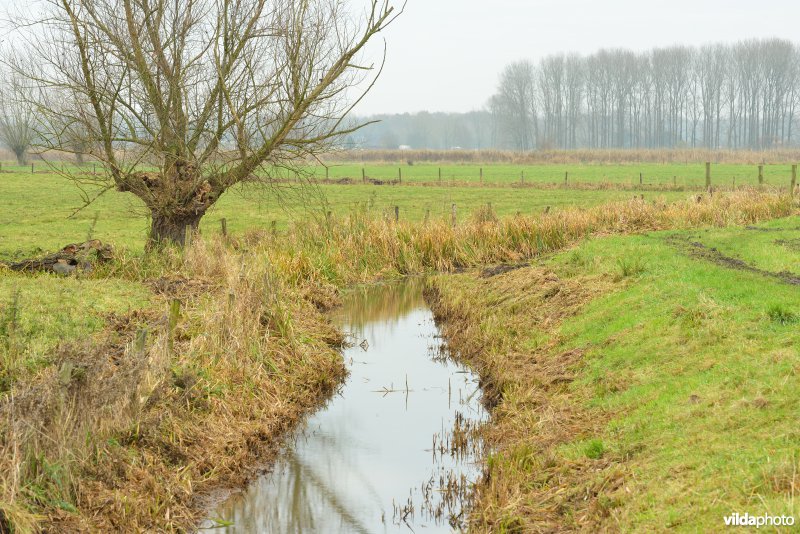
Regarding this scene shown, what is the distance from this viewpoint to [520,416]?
955 centimetres

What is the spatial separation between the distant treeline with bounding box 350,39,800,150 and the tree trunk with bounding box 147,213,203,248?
118 metres

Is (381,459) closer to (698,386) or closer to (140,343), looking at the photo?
(140,343)

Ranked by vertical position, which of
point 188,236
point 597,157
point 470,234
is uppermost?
point 597,157

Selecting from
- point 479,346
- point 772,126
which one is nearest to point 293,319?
point 479,346

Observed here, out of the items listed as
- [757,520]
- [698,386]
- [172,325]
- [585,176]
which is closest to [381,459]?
[172,325]

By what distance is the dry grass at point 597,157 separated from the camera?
3164 inches

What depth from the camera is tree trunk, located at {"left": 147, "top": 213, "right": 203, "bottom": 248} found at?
1786 centimetres

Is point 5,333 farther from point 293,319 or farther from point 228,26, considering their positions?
point 228,26

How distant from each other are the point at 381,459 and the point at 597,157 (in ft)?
258

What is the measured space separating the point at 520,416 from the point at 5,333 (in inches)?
244

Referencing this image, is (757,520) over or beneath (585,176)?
beneath

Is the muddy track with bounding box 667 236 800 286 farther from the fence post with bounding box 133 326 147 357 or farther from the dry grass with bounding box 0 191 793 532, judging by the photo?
the fence post with bounding box 133 326 147 357

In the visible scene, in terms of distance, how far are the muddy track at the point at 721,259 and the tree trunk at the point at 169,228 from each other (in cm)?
1048

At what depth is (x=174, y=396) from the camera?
9.14m
